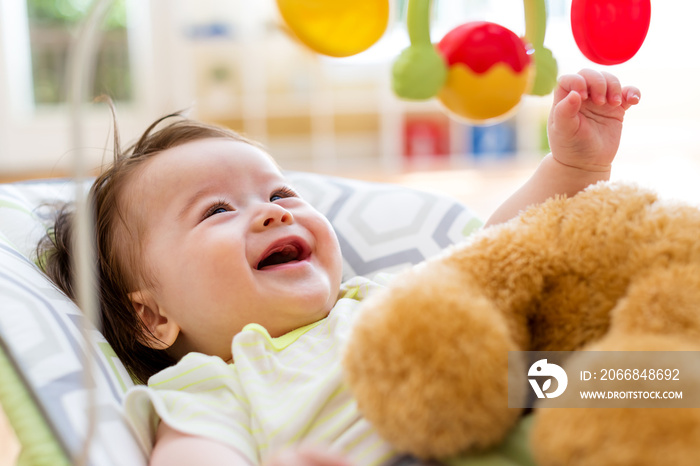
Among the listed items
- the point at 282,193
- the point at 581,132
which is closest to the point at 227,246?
the point at 282,193

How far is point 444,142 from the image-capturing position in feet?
13.4

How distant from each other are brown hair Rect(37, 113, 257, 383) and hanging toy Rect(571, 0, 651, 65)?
473 millimetres

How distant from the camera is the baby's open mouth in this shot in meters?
0.75

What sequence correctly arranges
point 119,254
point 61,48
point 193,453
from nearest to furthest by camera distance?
point 193,453
point 119,254
point 61,48

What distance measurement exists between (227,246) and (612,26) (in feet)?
1.45

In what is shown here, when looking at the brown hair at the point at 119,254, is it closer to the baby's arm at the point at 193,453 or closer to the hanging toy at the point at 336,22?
the baby's arm at the point at 193,453

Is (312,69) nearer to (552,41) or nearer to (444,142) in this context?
(444,142)

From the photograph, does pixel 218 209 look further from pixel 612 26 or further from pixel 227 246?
pixel 612 26

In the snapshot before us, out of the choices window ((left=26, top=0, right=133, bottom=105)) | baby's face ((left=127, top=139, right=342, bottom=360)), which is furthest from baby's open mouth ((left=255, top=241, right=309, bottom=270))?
window ((left=26, top=0, right=133, bottom=105))

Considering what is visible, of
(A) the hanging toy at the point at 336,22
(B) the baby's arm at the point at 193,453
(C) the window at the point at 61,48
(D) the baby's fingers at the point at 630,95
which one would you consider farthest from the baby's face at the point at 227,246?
(C) the window at the point at 61,48

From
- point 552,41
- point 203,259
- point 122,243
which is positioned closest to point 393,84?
point 203,259

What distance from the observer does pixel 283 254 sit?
2.60 feet

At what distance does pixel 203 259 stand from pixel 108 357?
153mm

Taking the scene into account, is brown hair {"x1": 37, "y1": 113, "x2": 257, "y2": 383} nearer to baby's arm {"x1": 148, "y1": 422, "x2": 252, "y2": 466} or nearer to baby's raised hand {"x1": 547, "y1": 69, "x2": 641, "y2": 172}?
baby's arm {"x1": 148, "y1": 422, "x2": 252, "y2": 466}
